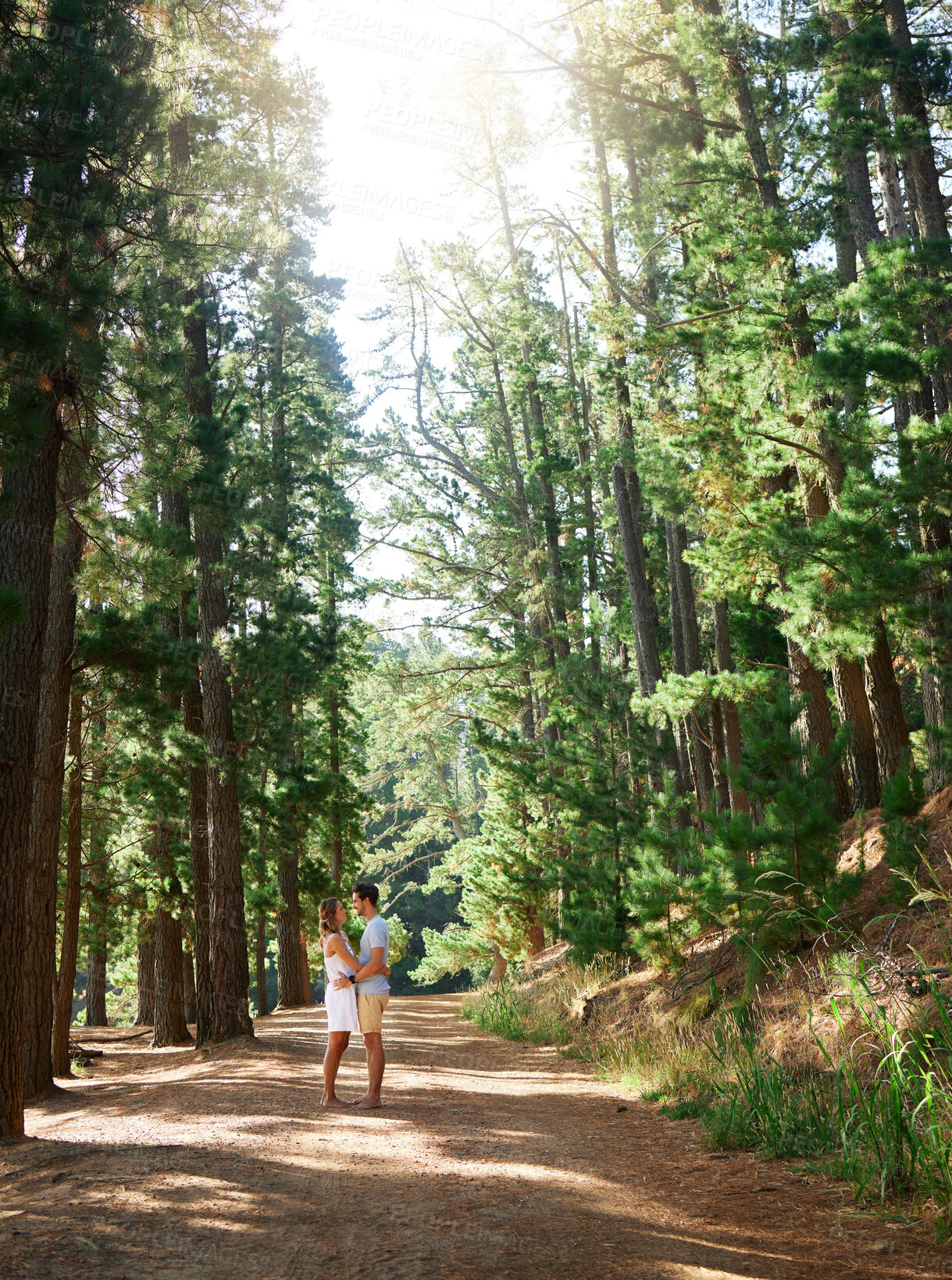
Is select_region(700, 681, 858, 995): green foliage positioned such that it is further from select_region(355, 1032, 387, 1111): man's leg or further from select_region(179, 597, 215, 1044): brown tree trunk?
select_region(179, 597, 215, 1044): brown tree trunk

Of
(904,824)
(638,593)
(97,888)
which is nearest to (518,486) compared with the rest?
(638,593)

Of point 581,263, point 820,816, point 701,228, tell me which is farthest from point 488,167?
point 820,816

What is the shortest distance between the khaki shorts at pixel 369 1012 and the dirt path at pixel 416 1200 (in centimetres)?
59

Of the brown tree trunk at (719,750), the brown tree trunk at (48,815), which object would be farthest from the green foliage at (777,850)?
the brown tree trunk at (719,750)

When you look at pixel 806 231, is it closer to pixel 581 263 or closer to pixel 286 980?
pixel 581 263

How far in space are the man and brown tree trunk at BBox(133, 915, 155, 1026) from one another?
10.7 meters

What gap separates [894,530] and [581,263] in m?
12.9

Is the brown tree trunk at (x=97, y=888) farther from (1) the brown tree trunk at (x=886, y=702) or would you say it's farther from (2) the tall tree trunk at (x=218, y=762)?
(1) the brown tree trunk at (x=886, y=702)

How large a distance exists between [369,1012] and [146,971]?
15.2m

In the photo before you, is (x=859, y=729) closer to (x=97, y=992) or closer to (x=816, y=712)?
(x=816, y=712)

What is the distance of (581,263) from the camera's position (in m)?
19.0

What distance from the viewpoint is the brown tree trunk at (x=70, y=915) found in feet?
37.0

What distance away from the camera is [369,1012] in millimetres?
6605

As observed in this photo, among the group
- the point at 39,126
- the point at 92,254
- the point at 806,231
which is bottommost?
the point at 92,254
